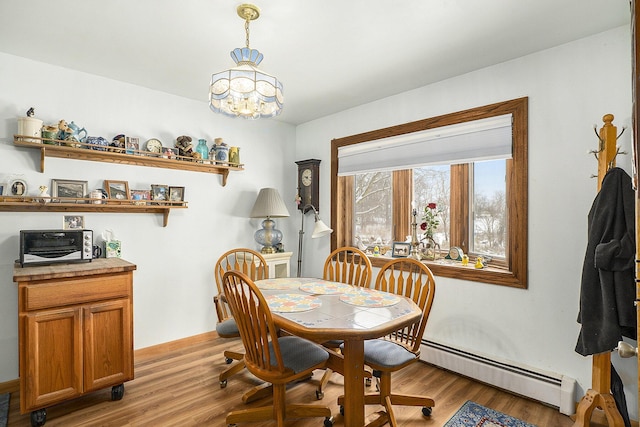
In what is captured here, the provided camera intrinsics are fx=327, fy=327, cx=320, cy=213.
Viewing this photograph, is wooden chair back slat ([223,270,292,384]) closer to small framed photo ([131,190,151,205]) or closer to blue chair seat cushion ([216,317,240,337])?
blue chair seat cushion ([216,317,240,337])

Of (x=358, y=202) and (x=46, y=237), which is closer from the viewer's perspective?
(x=46, y=237)

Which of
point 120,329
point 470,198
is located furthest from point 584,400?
point 120,329

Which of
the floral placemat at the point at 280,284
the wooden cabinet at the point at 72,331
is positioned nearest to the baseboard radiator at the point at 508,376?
the floral placemat at the point at 280,284

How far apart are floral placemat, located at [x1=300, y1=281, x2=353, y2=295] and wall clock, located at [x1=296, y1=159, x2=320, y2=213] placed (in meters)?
1.48

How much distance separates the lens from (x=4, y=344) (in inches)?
91.7

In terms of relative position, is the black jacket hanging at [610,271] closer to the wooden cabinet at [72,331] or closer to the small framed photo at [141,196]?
the wooden cabinet at [72,331]

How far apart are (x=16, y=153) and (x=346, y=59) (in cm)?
252

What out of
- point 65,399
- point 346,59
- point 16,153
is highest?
point 346,59

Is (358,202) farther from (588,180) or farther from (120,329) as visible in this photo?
(120,329)

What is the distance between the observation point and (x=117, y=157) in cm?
275

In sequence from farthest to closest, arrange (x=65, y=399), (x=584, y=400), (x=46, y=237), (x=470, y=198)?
1. (x=470, y=198)
2. (x=46, y=237)
3. (x=65, y=399)
4. (x=584, y=400)

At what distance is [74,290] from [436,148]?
2875mm

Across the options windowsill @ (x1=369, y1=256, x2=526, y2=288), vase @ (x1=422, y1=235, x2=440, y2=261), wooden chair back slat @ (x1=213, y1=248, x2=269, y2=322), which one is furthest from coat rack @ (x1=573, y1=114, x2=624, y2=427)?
wooden chair back slat @ (x1=213, y1=248, x2=269, y2=322)

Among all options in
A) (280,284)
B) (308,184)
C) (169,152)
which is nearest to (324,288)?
(280,284)
